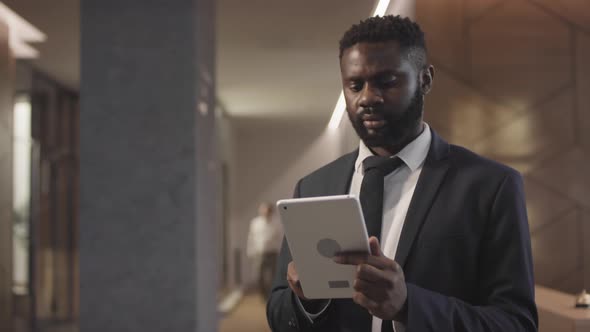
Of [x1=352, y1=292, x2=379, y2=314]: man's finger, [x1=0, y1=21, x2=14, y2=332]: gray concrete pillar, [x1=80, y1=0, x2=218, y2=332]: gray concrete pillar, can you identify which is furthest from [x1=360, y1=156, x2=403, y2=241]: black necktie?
[x1=0, y1=21, x2=14, y2=332]: gray concrete pillar

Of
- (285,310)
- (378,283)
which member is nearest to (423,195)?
(378,283)

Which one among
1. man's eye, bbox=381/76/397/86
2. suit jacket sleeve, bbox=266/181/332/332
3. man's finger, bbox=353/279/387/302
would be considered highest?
man's eye, bbox=381/76/397/86

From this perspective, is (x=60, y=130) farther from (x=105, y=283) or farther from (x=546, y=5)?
(x=546, y=5)

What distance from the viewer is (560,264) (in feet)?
15.6

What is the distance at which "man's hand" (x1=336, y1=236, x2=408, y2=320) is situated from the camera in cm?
120

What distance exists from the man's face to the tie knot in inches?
2.0

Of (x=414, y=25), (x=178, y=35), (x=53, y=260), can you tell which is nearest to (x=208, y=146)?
(x=178, y=35)

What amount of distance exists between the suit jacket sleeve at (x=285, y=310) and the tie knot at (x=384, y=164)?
0.28m

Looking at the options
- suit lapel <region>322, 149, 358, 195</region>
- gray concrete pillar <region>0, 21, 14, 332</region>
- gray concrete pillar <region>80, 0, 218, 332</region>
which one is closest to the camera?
suit lapel <region>322, 149, 358, 195</region>

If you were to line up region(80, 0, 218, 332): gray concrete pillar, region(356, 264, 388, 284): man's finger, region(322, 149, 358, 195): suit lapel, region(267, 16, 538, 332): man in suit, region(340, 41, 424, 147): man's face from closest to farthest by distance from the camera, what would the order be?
1. region(356, 264, 388, 284): man's finger
2. region(267, 16, 538, 332): man in suit
3. region(340, 41, 424, 147): man's face
4. region(322, 149, 358, 195): suit lapel
5. region(80, 0, 218, 332): gray concrete pillar

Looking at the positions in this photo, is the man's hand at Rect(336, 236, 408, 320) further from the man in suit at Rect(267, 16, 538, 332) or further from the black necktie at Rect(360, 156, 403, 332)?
the black necktie at Rect(360, 156, 403, 332)

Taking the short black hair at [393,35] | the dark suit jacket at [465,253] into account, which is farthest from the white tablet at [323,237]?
the short black hair at [393,35]

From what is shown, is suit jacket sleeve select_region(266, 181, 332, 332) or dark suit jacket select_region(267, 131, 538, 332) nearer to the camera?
dark suit jacket select_region(267, 131, 538, 332)

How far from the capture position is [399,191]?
1.49 meters
